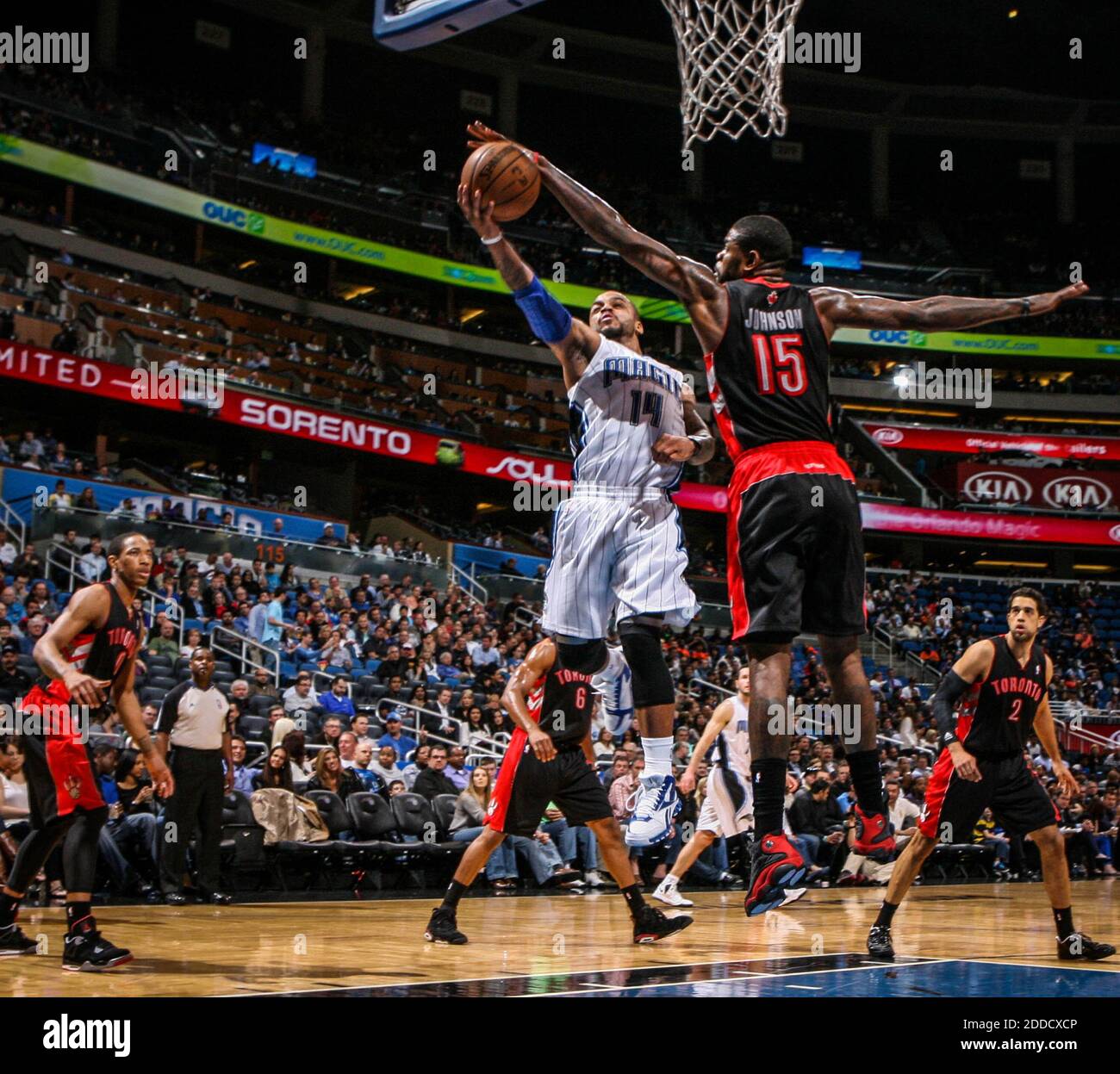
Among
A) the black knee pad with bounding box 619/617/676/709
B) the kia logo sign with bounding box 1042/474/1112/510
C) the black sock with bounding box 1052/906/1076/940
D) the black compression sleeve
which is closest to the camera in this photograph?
the black knee pad with bounding box 619/617/676/709

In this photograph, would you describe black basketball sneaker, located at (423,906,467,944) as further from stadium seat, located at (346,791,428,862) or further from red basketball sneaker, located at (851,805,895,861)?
stadium seat, located at (346,791,428,862)

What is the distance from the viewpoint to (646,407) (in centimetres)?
586

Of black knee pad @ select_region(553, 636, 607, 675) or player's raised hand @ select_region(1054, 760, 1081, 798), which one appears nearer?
Answer: black knee pad @ select_region(553, 636, 607, 675)

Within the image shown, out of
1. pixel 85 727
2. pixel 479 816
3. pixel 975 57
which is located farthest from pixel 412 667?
pixel 975 57

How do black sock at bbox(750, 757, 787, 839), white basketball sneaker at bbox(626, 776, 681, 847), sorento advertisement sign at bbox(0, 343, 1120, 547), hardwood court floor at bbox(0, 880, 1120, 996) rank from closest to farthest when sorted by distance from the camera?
1. black sock at bbox(750, 757, 787, 839)
2. hardwood court floor at bbox(0, 880, 1120, 996)
3. white basketball sneaker at bbox(626, 776, 681, 847)
4. sorento advertisement sign at bbox(0, 343, 1120, 547)

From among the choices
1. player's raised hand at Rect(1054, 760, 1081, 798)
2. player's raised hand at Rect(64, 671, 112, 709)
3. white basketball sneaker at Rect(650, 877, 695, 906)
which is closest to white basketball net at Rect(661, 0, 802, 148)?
white basketball sneaker at Rect(650, 877, 695, 906)

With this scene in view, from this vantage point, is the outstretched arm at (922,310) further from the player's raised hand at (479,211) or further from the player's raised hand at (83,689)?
the player's raised hand at (83,689)

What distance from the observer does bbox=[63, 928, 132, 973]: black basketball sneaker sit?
5346 millimetres

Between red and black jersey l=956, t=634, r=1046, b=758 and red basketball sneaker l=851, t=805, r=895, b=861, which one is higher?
red and black jersey l=956, t=634, r=1046, b=758

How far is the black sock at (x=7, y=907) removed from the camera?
5.80 metres

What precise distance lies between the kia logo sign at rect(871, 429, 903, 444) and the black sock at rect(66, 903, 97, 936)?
3113 cm

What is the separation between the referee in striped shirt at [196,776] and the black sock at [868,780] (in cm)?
610

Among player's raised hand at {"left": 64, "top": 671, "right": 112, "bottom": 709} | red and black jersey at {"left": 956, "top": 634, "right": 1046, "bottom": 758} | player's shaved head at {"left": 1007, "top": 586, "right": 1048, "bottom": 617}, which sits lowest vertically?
red and black jersey at {"left": 956, "top": 634, "right": 1046, "bottom": 758}
